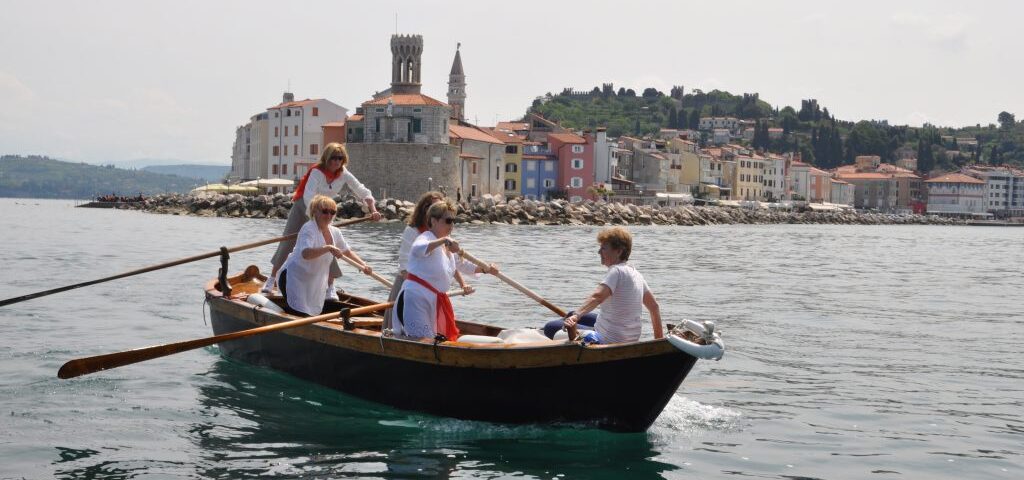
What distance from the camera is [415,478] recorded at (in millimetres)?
8344

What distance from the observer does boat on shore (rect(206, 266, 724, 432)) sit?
8820mm

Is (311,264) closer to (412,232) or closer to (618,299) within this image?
(412,232)

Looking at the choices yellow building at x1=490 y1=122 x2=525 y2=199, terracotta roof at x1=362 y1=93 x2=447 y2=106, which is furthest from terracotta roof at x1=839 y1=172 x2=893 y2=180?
terracotta roof at x1=362 y1=93 x2=447 y2=106

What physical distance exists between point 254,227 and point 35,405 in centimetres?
4126

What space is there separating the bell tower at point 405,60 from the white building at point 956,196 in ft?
313

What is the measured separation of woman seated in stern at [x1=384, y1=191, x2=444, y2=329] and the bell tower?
7593 cm

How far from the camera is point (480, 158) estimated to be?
83.6 meters

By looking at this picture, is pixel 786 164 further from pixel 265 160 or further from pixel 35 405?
pixel 35 405

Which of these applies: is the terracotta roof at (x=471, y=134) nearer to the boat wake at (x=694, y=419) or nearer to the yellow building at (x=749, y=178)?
the yellow building at (x=749, y=178)

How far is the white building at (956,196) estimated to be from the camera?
505 ft

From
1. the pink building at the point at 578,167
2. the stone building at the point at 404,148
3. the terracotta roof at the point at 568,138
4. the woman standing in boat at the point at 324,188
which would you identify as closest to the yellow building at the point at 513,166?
the terracotta roof at the point at 568,138

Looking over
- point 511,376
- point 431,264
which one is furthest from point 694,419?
point 431,264

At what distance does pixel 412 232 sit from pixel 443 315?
779mm

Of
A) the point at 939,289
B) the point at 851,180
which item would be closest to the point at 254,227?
the point at 939,289
